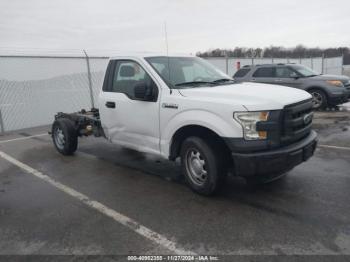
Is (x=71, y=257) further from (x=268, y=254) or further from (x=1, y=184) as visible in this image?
(x=1, y=184)

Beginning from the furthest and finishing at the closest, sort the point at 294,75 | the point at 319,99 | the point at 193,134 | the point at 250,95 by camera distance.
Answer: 1. the point at 294,75
2. the point at 319,99
3. the point at 193,134
4. the point at 250,95

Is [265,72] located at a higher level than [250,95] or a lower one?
higher

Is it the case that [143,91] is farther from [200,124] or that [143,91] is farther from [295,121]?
[295,121]

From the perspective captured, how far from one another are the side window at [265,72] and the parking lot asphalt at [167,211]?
261 inches

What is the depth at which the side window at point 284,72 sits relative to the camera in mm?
11991

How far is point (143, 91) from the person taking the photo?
4.70 m

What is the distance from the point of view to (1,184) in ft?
17.6

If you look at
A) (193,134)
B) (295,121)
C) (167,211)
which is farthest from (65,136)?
(295,121)

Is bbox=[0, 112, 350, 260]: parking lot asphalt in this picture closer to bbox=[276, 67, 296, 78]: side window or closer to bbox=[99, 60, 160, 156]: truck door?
bbox=[99, 60, 160, 156]: truck door

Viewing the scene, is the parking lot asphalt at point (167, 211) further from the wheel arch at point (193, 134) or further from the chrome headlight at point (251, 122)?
the chrome headlight at point (251, 122)

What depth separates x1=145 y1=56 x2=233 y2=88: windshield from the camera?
15.9ft

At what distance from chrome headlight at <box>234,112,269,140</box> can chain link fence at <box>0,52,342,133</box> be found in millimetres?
8947

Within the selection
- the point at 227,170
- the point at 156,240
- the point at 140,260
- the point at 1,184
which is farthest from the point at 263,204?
the point at 1,184

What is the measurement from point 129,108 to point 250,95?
2.10 metres
